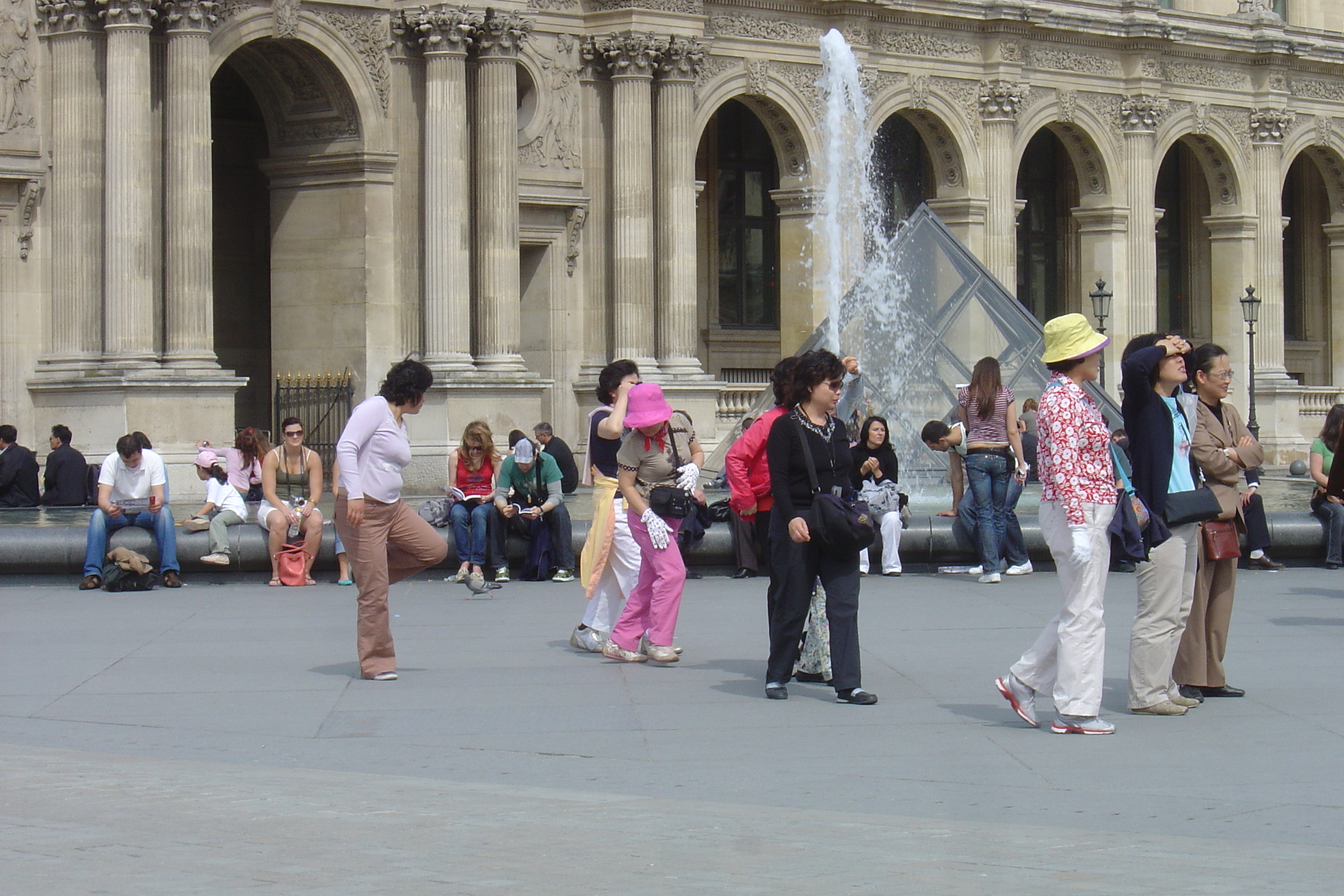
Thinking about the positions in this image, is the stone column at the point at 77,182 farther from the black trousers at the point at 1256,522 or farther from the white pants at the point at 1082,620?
the white pants at the point at 1082,620

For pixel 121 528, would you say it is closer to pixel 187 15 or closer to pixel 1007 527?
pixel 1007 527

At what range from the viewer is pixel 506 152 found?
2650cm

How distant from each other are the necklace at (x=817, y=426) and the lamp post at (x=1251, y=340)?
25.5 metres

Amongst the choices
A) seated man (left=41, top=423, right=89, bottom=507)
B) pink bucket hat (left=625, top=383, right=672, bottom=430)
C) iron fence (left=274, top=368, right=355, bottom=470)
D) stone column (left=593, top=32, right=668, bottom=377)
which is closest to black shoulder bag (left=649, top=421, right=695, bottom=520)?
pink bucket hat (left=625, top=383, right=672, bottom=430)

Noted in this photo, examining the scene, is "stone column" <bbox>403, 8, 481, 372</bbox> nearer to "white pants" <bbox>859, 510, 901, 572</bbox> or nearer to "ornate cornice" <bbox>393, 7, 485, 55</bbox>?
"ornate cornice" <bbox>393, 7, 485, 55</bbox>

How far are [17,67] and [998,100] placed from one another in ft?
58.1

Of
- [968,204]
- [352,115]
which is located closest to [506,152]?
[352,115]

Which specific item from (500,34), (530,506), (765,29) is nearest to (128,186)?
(500,34)

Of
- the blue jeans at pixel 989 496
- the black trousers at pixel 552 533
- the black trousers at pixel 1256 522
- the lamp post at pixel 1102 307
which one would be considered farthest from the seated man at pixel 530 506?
the lamp post at pixel 1102 307

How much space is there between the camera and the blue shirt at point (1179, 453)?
8945 millimetres

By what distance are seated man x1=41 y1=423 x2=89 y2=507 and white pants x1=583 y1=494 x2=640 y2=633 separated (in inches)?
437

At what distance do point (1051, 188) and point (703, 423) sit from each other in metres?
15.0

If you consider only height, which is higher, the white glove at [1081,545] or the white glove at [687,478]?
the white glove at [687,478]

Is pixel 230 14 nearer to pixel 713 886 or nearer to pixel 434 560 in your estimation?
pixel 434 560
